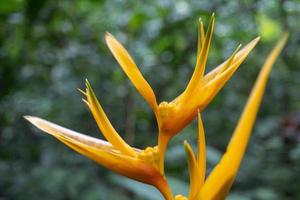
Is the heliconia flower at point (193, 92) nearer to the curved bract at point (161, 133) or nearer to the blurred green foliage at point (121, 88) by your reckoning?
the curved bract at point (161, 133)

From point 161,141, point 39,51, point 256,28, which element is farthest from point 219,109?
point 161,141

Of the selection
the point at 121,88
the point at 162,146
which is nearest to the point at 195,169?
the point at 162,146

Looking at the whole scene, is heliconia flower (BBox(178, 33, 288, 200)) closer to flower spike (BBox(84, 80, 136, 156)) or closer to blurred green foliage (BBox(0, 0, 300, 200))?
flower spike (BBox(84, 80, 136, 156))

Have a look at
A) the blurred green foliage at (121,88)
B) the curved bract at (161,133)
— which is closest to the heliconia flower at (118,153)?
the curved bract at (161,133)

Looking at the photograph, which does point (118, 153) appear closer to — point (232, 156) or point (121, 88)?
point (232, 156)

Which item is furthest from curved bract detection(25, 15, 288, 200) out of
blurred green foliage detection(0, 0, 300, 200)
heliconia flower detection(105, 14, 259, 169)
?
blurred green foliage detection(0, 0, 300, 200)

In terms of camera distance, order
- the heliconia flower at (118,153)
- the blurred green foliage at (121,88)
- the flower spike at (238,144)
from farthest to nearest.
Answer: the blurred green foliage at (121,88) → the heliconia flower at (118,153) → the flower spike at (238,144)
